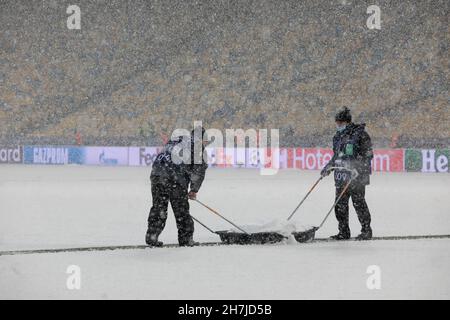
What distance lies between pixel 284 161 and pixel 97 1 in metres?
29.3

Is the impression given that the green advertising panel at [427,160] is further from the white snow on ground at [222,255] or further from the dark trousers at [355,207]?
the dark trousers at [355,207]

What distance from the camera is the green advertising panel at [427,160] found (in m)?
31.9

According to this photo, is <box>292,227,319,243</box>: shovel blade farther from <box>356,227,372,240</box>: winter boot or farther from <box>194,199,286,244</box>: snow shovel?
<box>356,227,372,240</box>: winter boot

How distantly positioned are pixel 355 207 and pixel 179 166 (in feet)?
8.41

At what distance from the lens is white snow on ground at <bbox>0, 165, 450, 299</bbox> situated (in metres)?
8.44

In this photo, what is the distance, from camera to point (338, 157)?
12.5 m

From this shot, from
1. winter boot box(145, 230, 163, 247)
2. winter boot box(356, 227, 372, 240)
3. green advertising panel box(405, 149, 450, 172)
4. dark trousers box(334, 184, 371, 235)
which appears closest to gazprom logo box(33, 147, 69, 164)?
green advertising panel box(405, 149, 450, 172)

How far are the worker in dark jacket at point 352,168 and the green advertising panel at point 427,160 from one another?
20.1 metres

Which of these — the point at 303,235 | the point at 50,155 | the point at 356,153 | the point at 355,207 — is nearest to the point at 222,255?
the point at 303,235

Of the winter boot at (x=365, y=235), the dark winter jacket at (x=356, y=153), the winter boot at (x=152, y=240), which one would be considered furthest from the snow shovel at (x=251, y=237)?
the dark winter jacket at (x=356, y=153)

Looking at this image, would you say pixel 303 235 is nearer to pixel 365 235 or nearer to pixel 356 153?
pixel 365 235

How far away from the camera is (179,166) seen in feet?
37.3

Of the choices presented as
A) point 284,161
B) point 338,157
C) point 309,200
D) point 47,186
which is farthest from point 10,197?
point 284,161

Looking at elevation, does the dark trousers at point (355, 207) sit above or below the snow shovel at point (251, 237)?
above
